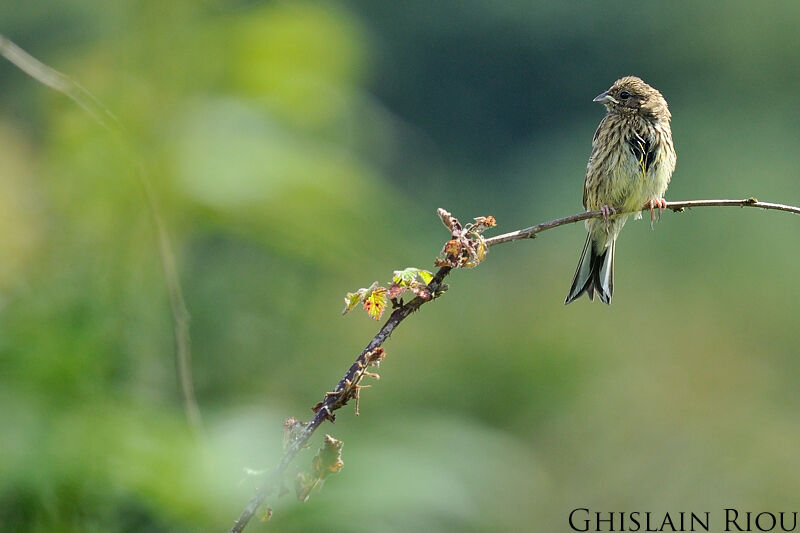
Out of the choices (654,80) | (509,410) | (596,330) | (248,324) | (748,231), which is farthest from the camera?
(654,80)

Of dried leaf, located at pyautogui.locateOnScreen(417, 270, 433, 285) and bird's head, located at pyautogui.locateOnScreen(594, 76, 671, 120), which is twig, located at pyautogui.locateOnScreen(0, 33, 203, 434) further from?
bird's head, located at pyautogui.locateOnScreen(594, 76, 671, 120)

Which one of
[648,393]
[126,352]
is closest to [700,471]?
[648,393]

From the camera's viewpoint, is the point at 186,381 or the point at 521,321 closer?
the point at 186,381

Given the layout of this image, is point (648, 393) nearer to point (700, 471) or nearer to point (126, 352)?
point (700, 471)

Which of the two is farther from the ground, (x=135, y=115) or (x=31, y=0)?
(x=31, y=0)

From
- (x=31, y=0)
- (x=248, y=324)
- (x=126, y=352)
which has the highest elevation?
(x=31, y=0)

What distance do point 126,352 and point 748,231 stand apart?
1870 cm

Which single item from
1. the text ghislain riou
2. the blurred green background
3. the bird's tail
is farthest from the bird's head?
the text ghislain riou

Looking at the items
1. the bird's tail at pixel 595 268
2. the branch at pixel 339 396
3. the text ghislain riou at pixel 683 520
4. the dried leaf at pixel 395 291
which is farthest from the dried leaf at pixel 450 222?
the text ghislain riou at pixel 683 520

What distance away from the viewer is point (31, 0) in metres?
18.9

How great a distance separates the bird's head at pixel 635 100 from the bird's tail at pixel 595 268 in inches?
19.2

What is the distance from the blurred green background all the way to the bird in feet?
3.37

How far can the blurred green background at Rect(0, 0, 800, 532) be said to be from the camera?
3.81 meters

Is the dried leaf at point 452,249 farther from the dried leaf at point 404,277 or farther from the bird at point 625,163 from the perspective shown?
the bird at point 625,163
